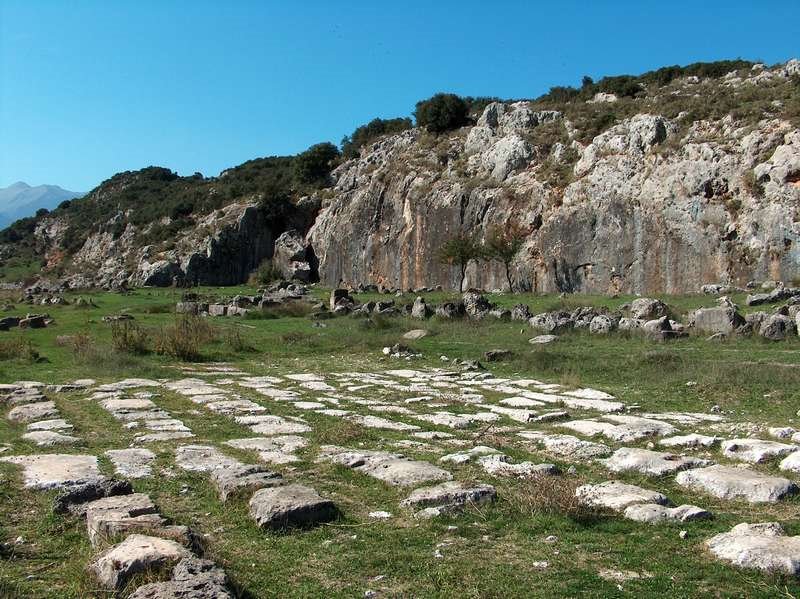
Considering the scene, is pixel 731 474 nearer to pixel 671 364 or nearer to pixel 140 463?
pixel 140 463

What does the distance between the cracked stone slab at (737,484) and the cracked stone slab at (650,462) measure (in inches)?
7.8

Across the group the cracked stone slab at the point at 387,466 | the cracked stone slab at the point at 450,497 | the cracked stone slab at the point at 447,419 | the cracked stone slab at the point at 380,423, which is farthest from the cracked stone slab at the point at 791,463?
the cracked stone slab at the point at 380,423

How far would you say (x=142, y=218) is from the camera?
8662 cm

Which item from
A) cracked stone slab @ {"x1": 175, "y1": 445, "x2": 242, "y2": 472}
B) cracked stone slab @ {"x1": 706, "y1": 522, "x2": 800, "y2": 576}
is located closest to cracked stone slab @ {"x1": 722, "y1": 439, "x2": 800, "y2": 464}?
A: cracked stone slab @ {"x1": 706, "y1": 522, "x2": 800, "y2": 576}

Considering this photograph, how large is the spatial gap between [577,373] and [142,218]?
80160mm

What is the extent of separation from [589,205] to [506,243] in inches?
234

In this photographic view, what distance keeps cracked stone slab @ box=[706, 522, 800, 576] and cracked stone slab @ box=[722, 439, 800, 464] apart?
2.58 metres

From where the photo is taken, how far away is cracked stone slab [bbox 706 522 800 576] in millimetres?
4332

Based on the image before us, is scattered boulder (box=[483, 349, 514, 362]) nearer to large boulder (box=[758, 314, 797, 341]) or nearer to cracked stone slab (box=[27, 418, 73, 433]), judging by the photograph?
large boulder (box=[758, 314, 797, 341])

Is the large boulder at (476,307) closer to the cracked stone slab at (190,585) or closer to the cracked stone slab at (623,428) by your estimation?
the cracked stone slab at (623,428)

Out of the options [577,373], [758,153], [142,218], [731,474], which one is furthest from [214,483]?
[142,218]

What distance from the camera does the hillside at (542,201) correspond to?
37500 millimetres

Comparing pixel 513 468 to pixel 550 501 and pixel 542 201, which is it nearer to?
pixel 550 501

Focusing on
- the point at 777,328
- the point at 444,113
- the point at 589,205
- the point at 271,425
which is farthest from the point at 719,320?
the point at 444,113
